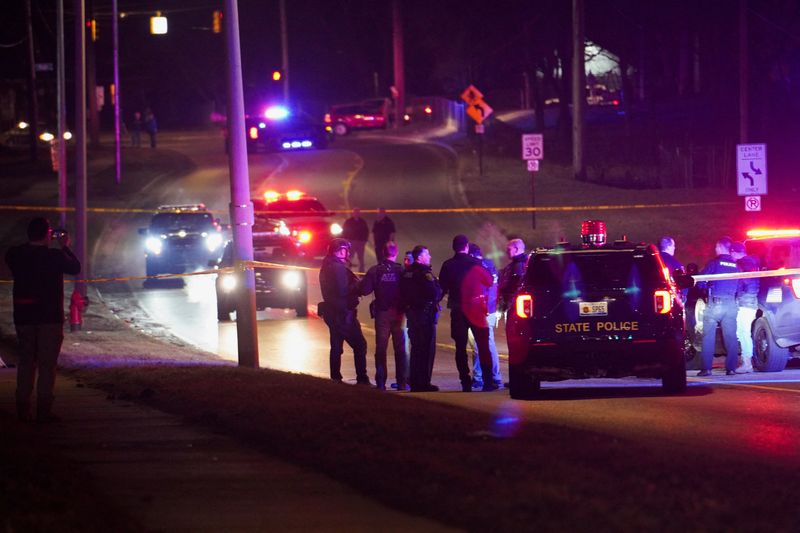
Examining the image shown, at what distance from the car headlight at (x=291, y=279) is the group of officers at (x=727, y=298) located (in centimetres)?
879

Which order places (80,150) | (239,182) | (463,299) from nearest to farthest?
(239,182)
(463,299)
(80,150)

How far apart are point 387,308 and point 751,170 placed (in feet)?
40.4

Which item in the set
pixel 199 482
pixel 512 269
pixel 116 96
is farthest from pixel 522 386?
pixel 116 96

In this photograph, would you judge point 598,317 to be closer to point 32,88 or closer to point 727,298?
point 727,298

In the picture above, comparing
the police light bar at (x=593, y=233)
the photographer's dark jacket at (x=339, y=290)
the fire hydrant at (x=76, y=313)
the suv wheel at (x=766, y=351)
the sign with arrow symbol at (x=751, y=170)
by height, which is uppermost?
the sign with arrow symbol at (x=751, y=170)

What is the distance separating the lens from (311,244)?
32.8 metres

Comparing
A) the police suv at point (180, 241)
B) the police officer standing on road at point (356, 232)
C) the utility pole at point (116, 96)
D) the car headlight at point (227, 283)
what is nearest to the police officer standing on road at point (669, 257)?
the car headlight at point (227, 283)

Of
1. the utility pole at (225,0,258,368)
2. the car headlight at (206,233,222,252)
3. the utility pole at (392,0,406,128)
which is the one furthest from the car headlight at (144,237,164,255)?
the utility pole at (392,0,406,128)

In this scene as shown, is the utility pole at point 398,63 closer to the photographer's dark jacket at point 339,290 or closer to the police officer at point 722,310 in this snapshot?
the police officer at point 722,310

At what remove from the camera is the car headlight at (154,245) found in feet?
105

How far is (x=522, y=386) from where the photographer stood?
576 inches

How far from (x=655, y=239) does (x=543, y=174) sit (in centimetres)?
1704

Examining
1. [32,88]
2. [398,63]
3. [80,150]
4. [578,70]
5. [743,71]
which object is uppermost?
[398,63]

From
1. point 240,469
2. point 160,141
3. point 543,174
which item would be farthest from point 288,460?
point 160,141
